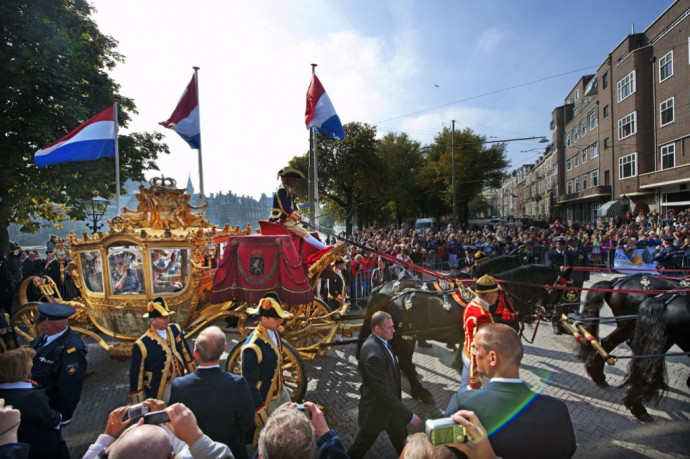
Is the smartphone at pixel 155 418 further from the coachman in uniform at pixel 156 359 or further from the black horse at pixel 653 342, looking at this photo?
the black horse at pixel 653 342

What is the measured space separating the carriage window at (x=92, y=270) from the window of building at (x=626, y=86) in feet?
115

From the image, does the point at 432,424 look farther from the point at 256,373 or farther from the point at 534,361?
the point at 534,361

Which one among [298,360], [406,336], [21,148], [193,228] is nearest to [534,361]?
[406,336]

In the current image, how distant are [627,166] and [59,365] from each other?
121 feet

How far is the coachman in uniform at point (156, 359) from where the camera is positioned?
12.0ft

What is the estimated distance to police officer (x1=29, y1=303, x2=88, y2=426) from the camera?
11.7ft

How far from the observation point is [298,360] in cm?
471

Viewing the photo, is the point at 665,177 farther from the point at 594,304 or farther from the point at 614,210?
the point at 594,304

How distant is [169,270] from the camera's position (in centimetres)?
607

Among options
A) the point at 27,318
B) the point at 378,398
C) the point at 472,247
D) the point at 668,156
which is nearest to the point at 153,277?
the point at 27,318

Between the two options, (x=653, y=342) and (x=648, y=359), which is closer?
(x=648, y=359)

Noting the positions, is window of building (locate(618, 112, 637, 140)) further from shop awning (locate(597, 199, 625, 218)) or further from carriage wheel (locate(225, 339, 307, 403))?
carriage wheel (locate(225, 339, 307, 403))

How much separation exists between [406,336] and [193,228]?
4229mm

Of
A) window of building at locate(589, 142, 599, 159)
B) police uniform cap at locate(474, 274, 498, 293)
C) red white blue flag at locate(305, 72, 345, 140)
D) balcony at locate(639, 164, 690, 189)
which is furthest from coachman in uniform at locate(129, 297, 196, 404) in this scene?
window of building at locate(589, 142, 599, 159)
